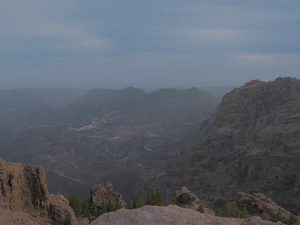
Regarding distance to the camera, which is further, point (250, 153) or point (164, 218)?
point (250, 153)

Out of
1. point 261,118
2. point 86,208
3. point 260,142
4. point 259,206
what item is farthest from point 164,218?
point 261,118

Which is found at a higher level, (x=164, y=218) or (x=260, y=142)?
(x=164, y=218)

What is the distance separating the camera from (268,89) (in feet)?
282

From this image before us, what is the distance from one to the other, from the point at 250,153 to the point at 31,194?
54227 mm

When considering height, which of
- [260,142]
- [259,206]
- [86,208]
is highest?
[260,142]

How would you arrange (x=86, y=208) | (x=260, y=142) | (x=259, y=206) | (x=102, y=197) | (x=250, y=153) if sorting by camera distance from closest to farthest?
(x=86, y=208)
(x=259, y=206)
(x=102, y=197)
(x=250, y=153)
(x=260, y=142)

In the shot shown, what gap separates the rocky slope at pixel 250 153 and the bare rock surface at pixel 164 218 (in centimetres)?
4662

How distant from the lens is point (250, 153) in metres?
71.6

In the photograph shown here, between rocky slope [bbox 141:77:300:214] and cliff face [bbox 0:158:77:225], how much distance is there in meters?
40.5

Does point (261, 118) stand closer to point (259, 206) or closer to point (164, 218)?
point (259, 206)

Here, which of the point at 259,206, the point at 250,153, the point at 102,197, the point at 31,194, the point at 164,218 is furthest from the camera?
the point at 250,153

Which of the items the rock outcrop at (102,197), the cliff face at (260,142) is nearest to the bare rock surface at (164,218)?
the rock outcrop at (102,197)

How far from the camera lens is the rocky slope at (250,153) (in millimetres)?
62625

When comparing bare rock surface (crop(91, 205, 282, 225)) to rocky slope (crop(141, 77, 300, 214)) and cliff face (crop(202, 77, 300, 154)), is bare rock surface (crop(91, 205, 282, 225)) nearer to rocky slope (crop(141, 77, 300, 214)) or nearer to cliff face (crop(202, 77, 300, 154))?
rocky slope (crop(141, 77, 300, 214))
